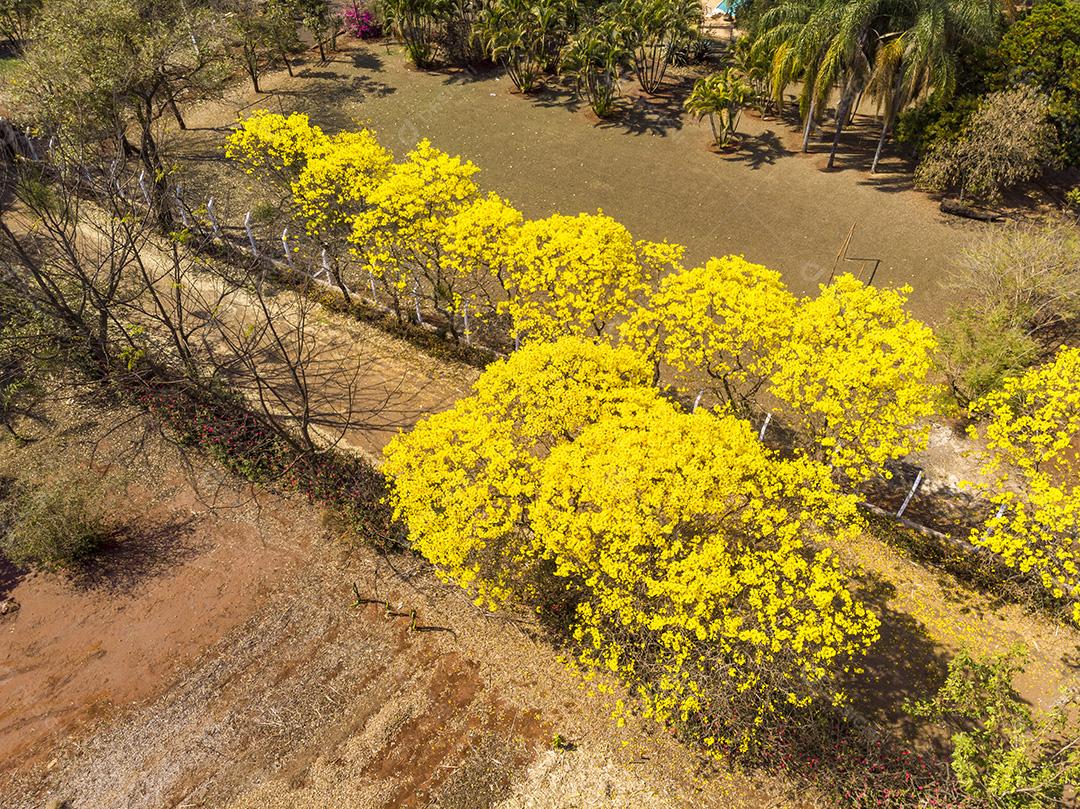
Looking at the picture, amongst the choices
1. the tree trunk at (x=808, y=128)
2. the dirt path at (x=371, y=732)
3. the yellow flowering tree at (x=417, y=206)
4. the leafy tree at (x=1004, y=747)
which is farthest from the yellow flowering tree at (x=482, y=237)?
the tree trunk at (x=808, y=128)

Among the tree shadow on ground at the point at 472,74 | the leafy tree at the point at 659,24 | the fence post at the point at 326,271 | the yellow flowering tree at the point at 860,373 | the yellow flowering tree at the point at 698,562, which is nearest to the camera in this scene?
the yellow flowering tree at the point at 698,562

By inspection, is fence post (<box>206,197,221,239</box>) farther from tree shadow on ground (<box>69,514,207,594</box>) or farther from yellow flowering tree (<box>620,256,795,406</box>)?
yellow flowering tree (<box>620,256,795,406</box>)

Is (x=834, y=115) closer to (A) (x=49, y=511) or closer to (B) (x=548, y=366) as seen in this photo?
(B) (x=548, y=366)

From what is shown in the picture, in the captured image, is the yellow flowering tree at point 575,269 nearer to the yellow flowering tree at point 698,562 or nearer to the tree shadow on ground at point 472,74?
the yellow flowering tree at point 698,562

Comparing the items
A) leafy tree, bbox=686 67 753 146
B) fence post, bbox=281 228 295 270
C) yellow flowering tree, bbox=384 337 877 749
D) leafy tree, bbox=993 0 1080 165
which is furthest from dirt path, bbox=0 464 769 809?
leafy tree, bbox=993 0 1080 165

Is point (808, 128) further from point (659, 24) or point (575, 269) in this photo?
point (575, 269)

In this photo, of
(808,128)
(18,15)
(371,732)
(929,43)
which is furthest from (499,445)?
(18,15)

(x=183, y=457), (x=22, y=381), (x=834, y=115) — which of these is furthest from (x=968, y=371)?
(x=22, y=381)
